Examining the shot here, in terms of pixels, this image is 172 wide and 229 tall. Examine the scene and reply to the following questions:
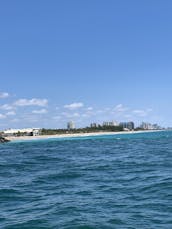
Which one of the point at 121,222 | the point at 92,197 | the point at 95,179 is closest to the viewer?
the point at 121,222

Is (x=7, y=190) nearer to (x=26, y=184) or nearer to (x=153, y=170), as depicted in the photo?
(x=26, y=184)

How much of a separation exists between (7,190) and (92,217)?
26.6ft

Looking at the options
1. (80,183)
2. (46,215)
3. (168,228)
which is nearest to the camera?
(168,228)

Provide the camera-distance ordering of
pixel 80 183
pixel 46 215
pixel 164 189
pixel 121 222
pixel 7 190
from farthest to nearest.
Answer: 1. pixel 80 183
2. pixel 7 190
3. pixel 164 189
4. pixel 46 215
5. pixel 121 222

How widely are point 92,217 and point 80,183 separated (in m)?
8.58

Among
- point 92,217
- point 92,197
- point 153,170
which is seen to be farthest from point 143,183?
point 92,217

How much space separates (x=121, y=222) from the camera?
512 inches

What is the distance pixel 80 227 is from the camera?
12.5m

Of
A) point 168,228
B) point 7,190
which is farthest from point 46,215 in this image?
point 7,190

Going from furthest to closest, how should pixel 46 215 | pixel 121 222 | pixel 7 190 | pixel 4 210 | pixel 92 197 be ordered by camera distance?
pixel 7 190, pixel 92 197, pixel 4 210, pixel 46 215, pixel 121 222

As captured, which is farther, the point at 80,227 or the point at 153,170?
the point at 153,170

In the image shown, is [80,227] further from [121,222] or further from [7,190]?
[7,190]

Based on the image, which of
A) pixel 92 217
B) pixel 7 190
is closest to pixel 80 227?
pixel 92 217

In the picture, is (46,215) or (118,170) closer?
(46,215)
